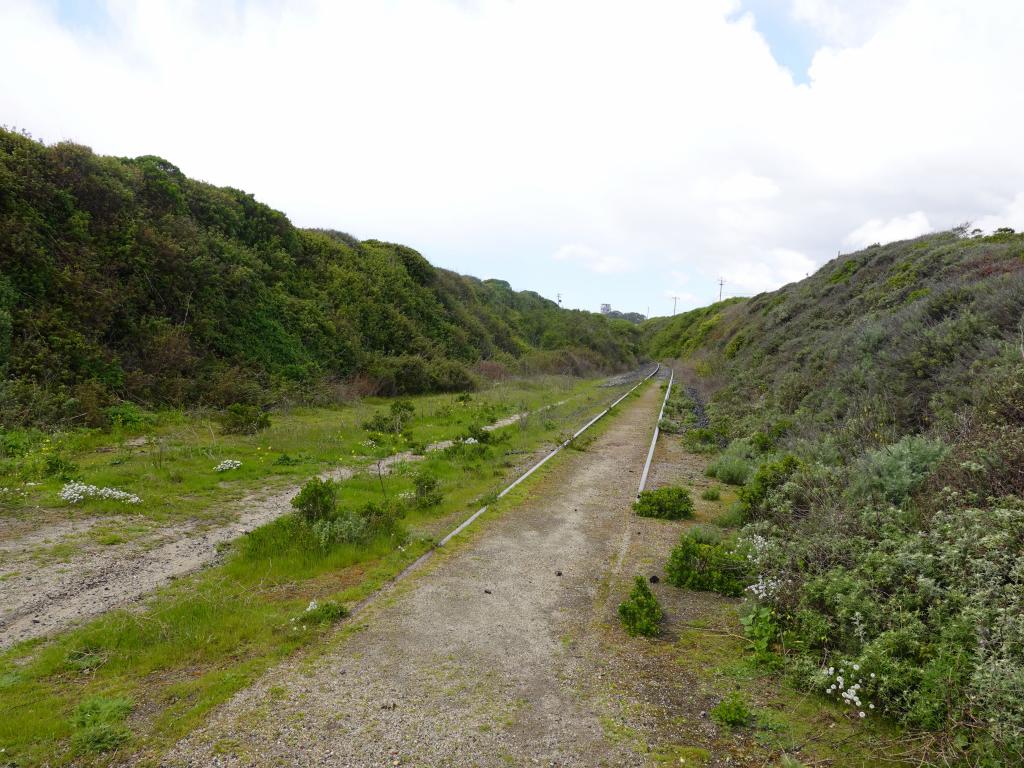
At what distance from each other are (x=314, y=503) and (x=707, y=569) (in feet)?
16.8

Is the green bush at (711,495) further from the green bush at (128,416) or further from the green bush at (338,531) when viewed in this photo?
the green bush at (128,416)

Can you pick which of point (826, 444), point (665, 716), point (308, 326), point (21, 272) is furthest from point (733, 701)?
point (308, 326)

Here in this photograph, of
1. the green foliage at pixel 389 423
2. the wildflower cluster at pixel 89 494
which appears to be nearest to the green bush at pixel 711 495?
the green foliage at pixel 389 423

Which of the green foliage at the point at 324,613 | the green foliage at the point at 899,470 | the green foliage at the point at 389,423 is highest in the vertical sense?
the green foliage at the point at 899,470

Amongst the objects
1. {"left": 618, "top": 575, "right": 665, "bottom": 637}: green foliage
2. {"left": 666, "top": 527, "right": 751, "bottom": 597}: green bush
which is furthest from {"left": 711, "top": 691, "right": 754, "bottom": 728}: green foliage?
{"left": 666, "top": 527, "right": 751, "bottom": 597}: green bush

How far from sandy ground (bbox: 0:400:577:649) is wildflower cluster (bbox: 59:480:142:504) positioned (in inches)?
20.6

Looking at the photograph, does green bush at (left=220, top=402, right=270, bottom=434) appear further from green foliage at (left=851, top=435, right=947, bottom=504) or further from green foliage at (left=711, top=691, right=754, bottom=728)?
green foliage at (left=851, top=435, right=947, bottom=504)

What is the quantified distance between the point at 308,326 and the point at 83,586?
17.7m

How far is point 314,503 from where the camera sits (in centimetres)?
730

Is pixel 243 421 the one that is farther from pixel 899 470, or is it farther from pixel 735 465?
pixel 899 470

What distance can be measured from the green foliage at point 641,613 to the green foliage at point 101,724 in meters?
3.98

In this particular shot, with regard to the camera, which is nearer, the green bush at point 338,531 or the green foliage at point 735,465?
the green bush at point 338,531

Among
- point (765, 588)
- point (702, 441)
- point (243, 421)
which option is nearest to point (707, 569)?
point (765, 588)

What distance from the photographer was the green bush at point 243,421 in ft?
42.3
